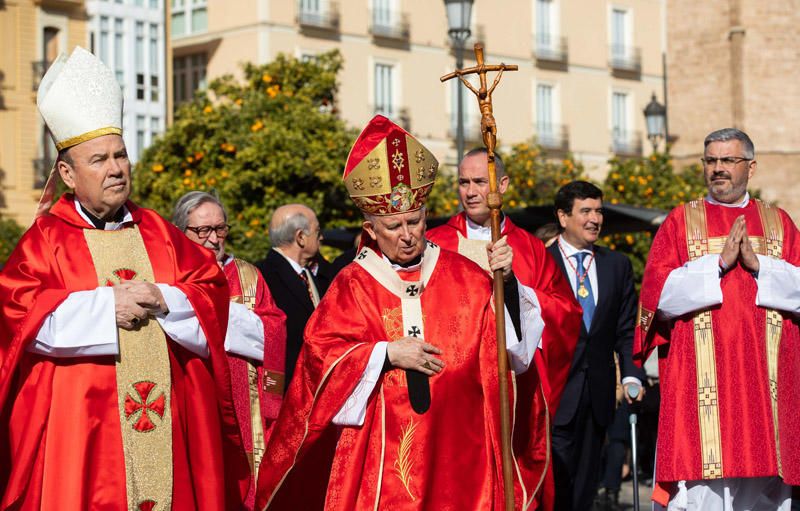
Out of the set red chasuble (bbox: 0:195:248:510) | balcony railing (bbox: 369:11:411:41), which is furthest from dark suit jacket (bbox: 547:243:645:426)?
balcony railing (bbox: 369:11:411:41)

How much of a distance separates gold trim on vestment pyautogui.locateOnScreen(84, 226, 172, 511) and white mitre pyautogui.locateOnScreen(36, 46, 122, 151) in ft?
1.44

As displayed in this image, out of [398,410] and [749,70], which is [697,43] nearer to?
[749,70]

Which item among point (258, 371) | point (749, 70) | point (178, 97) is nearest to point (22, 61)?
point (178, 97)

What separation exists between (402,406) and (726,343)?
2566 millimetres

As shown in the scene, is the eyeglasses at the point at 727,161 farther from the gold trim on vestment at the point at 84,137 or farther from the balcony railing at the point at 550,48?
the balcony railing at the point at 550,48

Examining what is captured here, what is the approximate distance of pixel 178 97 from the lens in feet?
152

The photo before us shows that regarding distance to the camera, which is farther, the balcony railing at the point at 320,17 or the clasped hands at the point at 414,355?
the balcony railing at the point at 320,17

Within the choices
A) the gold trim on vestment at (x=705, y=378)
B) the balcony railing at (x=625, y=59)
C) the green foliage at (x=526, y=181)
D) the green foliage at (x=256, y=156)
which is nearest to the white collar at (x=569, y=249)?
the gold trim on vestment at (x=705, y=378)

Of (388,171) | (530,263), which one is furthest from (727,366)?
(388,171)

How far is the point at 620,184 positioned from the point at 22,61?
20.8 meters

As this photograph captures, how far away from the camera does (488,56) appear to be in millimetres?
47594

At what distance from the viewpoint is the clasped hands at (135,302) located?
6.71m

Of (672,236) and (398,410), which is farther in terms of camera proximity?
(672,236)

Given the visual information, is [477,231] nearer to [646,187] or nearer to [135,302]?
[135,302]
